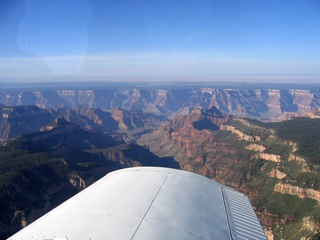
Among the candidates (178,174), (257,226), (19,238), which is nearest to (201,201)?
(257,226)

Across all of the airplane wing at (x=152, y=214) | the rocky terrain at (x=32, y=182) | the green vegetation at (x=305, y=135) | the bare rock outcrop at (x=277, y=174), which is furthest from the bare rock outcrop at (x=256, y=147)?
the airplane wing at (x=152, y=214)

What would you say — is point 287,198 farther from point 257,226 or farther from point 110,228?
point 110,228

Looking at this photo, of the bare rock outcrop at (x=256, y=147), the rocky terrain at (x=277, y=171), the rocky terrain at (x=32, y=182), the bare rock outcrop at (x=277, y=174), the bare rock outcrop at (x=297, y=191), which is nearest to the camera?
the rocky terrain at (x=32, y=182)

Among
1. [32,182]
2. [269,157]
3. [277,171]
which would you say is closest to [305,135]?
[269,157]

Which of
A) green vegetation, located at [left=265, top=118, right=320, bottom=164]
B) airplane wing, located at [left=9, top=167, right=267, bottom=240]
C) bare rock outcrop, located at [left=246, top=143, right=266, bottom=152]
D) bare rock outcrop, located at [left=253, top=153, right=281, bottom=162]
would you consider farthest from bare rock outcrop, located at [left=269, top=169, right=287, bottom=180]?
airplane wing, located at [left=9, top=167, right=267, bottom=240]

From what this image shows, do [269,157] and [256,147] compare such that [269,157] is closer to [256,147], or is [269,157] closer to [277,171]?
[256,147]

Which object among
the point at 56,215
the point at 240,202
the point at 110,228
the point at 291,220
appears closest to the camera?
the point at 110,228

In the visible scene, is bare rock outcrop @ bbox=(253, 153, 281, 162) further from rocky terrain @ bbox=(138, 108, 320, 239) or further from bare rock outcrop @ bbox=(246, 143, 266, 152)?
bare rock outcrop @ bbox=(246, 143, 266, 152)

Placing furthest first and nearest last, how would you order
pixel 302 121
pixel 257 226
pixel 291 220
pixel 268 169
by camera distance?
pixel 302 121, pixel 268 169, pixel 291 220, pixel 257 226

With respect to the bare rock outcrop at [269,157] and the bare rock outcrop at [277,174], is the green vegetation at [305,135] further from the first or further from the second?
the bare rock outcrop at [269,157]
